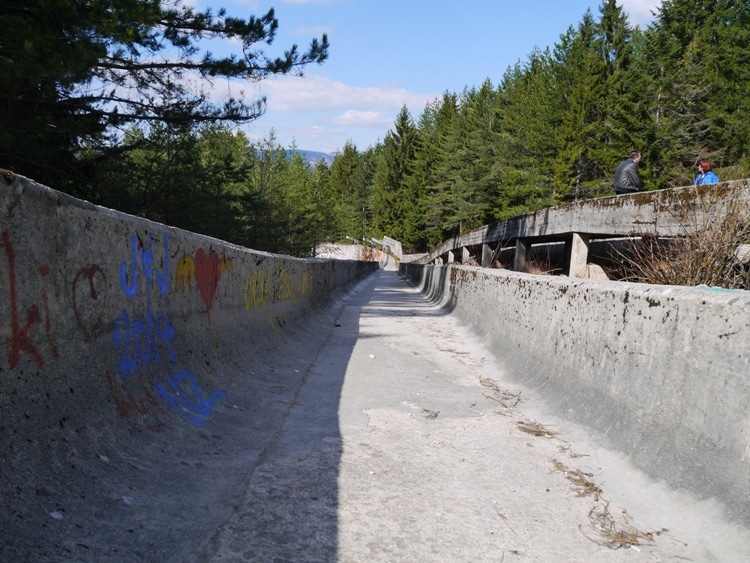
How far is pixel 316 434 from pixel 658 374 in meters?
2.37

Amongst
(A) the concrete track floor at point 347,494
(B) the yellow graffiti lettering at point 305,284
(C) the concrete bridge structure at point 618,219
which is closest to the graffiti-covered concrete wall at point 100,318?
(A) the concrete track floor at point 347,494

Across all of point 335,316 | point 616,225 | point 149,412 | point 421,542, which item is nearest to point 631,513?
point 421,542

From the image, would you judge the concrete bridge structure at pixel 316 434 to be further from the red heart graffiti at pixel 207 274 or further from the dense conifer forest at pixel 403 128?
the dense conifer forest at pixel 403 128

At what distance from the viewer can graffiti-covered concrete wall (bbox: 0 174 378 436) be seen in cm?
296

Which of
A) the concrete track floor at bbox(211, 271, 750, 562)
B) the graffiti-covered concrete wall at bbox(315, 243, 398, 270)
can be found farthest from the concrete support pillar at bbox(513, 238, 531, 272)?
the graffiti-covered concrete wall at bbox(315, 243, 398, 270)

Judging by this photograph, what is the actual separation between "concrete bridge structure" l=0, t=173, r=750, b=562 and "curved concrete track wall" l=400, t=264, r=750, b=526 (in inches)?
0.6

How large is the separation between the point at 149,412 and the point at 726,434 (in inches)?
130

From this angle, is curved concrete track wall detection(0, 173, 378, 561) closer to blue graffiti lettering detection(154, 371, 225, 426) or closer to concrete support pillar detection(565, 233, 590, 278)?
blue graffiti lettering detection(154, 371, 225, 426)

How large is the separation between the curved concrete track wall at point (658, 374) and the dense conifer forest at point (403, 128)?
7219 mm

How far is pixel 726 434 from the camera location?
3221 mm

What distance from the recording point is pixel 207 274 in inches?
233

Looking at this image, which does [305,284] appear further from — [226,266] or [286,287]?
[226,266]

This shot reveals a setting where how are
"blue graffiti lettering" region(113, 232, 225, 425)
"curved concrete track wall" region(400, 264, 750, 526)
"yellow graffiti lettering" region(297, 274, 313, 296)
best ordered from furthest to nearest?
"yellow graffiti lettering" region(297, 274, 313, 296) < "blue graffiti lettering" region(113, 232, 225, 425) < "curved concrete track wall" region(400, 264, 750, 526)

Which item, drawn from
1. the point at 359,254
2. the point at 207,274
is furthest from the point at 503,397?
the point at 359,254
